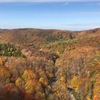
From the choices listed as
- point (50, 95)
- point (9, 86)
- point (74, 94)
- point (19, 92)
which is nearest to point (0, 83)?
point (9, 86)

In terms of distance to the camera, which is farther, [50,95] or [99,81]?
[99,81]

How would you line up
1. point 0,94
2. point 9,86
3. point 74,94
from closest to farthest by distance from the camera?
point 0,94
point 9,86
point 74,94

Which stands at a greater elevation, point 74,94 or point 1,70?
point 1,70

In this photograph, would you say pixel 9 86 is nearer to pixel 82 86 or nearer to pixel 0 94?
pixel 0 94

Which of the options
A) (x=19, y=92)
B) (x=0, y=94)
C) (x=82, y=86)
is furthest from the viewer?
(x=82, y=86)

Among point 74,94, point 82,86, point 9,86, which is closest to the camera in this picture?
point 9,86

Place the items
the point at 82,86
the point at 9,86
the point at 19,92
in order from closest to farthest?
1. the point at 19,92
2. the point at 9,86
3. the point at 82,86

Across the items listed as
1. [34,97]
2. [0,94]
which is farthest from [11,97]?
[34,97]

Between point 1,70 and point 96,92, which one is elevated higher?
point 1,70

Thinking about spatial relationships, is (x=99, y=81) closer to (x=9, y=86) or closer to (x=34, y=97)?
(x=34, y=97)
